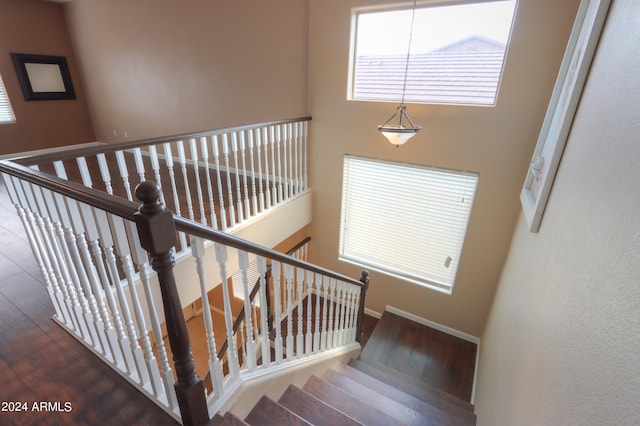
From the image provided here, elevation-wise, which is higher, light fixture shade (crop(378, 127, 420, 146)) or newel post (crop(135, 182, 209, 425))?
light fixture shade (crop(378, 127, 420, 146))

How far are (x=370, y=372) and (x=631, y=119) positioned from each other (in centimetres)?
293

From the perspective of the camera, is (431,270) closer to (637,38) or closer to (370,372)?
(370,372)

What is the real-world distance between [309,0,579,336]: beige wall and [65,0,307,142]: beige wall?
0.42 m

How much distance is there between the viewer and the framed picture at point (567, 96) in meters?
1.43

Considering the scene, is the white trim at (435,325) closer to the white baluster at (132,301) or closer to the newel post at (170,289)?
the newel post at (170,289)

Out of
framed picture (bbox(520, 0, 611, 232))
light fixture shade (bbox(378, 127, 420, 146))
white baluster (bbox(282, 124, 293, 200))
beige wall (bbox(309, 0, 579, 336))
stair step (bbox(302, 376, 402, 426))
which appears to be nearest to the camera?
framed picture (bbox(520, 0, 611, 232))

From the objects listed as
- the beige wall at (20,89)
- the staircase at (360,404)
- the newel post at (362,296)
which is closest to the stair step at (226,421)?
the staircase at (360,404)

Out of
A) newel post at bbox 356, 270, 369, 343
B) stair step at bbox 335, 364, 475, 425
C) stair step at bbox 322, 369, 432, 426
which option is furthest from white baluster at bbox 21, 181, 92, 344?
newel post at bbox 356, 270, 369, 343

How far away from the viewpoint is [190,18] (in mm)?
4176

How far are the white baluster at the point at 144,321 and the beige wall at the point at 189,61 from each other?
326cm

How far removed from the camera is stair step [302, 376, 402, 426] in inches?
74.6

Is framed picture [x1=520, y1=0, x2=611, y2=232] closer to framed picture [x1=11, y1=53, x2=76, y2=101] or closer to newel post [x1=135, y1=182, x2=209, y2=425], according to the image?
newel post [x1=135, y1=182, x2=209, y2=425]

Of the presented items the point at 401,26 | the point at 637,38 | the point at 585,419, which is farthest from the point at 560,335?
A: the point at 401,26

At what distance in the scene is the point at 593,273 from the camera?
958 mm
